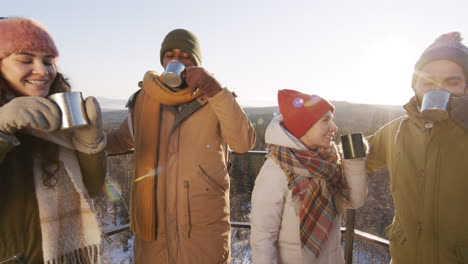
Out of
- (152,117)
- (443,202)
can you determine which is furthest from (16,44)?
(443,202)

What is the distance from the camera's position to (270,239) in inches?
64.7

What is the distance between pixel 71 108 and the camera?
1.28 m

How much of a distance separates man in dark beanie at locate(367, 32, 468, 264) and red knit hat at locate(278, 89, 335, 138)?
45 cm

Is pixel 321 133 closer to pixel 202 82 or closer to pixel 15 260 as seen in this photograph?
pixel 202 82

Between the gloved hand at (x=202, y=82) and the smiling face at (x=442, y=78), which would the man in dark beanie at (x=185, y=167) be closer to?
the gloved hand at (x=202, y=82)

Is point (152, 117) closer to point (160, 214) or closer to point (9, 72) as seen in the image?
point (160, 214)

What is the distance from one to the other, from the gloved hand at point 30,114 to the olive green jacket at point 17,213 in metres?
0.07

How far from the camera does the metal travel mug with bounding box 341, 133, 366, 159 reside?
5.24 feet

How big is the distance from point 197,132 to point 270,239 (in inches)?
30.0

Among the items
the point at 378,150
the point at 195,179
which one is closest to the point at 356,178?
the point at 378,150

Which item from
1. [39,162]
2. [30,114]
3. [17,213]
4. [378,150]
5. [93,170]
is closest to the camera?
[30,114]

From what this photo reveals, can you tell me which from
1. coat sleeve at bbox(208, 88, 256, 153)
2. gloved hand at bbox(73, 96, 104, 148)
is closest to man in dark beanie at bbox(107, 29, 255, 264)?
coat sleeve at bbox(208, 88, 256, 153)

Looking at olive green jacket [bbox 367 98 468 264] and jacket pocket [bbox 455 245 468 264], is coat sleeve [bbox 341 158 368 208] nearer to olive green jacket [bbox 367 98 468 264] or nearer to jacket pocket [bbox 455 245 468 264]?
olive green jacket [bbox 367 98 468 264]

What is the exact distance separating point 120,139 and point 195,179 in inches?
29.6
